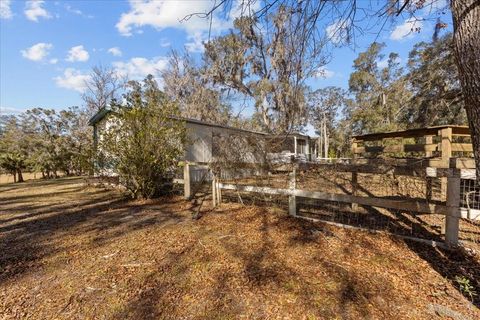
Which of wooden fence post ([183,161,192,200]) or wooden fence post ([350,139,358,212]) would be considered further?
wooden fence post ([183,161,192,200])

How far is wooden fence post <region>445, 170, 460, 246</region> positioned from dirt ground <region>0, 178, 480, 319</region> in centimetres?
24

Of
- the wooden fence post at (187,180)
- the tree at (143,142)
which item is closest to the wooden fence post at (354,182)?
the wooden fence post at (187,180)

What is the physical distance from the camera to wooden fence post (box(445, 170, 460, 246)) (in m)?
3.43

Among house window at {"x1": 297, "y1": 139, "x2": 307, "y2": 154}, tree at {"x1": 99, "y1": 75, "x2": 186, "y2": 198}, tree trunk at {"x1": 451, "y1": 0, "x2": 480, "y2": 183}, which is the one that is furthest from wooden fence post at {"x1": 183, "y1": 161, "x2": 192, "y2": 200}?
house window at {"x1": 297, "y1": 139, "x2": 307, "y2": 154}

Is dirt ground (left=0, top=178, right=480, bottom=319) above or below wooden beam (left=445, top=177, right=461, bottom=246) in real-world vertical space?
below

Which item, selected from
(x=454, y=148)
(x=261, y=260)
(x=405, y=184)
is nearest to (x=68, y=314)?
(x=261, y=260)

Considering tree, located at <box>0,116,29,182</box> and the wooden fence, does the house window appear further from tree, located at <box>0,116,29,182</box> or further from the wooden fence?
tree, located at <box>0,116,29,182</box>

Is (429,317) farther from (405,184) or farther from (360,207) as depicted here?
(360,207)

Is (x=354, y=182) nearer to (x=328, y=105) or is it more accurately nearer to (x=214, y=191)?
(x=214, y=191)

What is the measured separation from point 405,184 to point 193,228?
13.0 ft

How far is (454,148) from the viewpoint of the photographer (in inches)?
202

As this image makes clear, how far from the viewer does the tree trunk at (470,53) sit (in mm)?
2074

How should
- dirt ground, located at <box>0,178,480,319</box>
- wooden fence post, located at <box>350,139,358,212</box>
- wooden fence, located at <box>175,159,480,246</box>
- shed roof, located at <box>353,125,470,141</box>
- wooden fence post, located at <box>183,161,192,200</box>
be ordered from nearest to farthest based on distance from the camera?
dirt ground, located at <box>0,178,480,319</box> < wooden fence, located at <box>175,159,480,246</box> < shed roof, located at <box>353,125,470,141</box> < wooden fence post, located at <box>350,139,358,212</box> < wooden fence post, located at <box>183,161,192,200</box>

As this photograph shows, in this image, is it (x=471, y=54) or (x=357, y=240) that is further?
(x=357, y=240)
